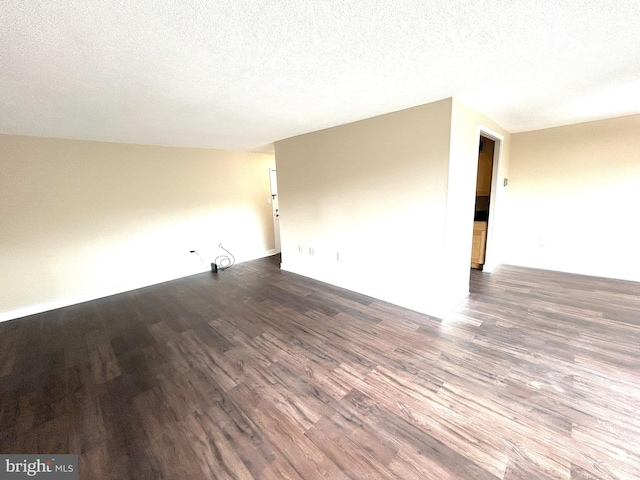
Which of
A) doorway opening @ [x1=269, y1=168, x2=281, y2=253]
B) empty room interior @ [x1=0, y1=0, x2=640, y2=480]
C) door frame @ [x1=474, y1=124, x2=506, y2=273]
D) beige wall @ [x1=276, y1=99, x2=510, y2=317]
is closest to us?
empty room interior @ [x1=0, y1=0, x2=640, y2=480]

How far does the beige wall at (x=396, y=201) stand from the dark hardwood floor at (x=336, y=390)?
0.44 meters

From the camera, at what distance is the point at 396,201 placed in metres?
2.99

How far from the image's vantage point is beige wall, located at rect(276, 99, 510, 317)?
264 centimetres

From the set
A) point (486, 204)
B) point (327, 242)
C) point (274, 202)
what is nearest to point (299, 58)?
point (327, 242)

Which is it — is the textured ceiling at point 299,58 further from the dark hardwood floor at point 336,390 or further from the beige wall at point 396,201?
the dark hardwood floor at point 336,390

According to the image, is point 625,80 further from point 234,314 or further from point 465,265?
point 234,314

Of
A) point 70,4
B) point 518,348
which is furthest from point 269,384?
point 70,4

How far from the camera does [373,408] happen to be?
5.61ft

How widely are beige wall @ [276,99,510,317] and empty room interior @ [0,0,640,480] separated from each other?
31mm

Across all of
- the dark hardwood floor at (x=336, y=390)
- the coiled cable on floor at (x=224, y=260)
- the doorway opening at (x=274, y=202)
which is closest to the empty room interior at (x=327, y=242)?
the dark hardwood floor at (x=336, y=390)

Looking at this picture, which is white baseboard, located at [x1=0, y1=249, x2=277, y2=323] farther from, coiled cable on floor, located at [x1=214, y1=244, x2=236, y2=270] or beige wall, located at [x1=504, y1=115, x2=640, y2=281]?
beige wall, located at [x1=504, y1=115, x2=640, y2=281]

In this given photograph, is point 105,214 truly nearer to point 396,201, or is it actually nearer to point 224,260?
point 224,260

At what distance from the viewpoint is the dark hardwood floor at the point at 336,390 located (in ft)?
4.56

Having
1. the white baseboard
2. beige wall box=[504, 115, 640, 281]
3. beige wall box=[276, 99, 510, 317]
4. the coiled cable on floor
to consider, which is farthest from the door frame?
the white baseboard
